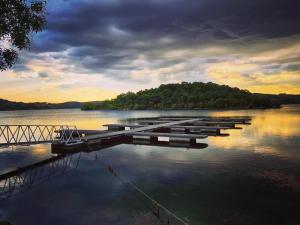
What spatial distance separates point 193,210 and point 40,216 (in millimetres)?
7044

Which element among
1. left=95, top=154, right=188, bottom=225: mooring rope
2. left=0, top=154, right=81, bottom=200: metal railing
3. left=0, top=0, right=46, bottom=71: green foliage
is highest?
left=0, top=0, right=46, bottom=71: green foliage

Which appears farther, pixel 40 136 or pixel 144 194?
pixel 40 136

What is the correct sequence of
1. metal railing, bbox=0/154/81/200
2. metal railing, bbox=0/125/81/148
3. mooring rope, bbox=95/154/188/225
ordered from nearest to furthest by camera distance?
mooring rope, bbox=95/154/188/225, metal railing, bbox=0/154/81/200, metal railing, bbox=0/125/81/148

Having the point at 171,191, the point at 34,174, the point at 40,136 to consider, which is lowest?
the point at 34,174

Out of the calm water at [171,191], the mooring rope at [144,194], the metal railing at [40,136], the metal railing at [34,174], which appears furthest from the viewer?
the metal railing at [40,136]

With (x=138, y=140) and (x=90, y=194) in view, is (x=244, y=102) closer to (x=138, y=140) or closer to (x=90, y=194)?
(x=138, y=140)

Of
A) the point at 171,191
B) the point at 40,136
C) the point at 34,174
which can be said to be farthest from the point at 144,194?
the point at 40,136

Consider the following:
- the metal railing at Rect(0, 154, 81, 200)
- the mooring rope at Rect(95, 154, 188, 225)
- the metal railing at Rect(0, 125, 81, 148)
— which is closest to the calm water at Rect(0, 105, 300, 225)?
the mooring rope at Rect(95, 154, 188, 225)

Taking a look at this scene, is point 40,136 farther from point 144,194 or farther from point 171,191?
point 171,191

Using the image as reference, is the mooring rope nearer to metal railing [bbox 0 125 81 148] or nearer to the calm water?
the calm water

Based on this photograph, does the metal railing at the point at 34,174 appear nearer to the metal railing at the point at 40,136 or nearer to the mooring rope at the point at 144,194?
the metal railing at the point at 40,136

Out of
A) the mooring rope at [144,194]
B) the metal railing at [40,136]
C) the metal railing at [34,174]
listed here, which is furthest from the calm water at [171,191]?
the metal railing at [40,136]

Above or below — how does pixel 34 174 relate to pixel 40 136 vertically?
below

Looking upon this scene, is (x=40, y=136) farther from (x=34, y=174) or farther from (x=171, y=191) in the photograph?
(x=171, y=191)
